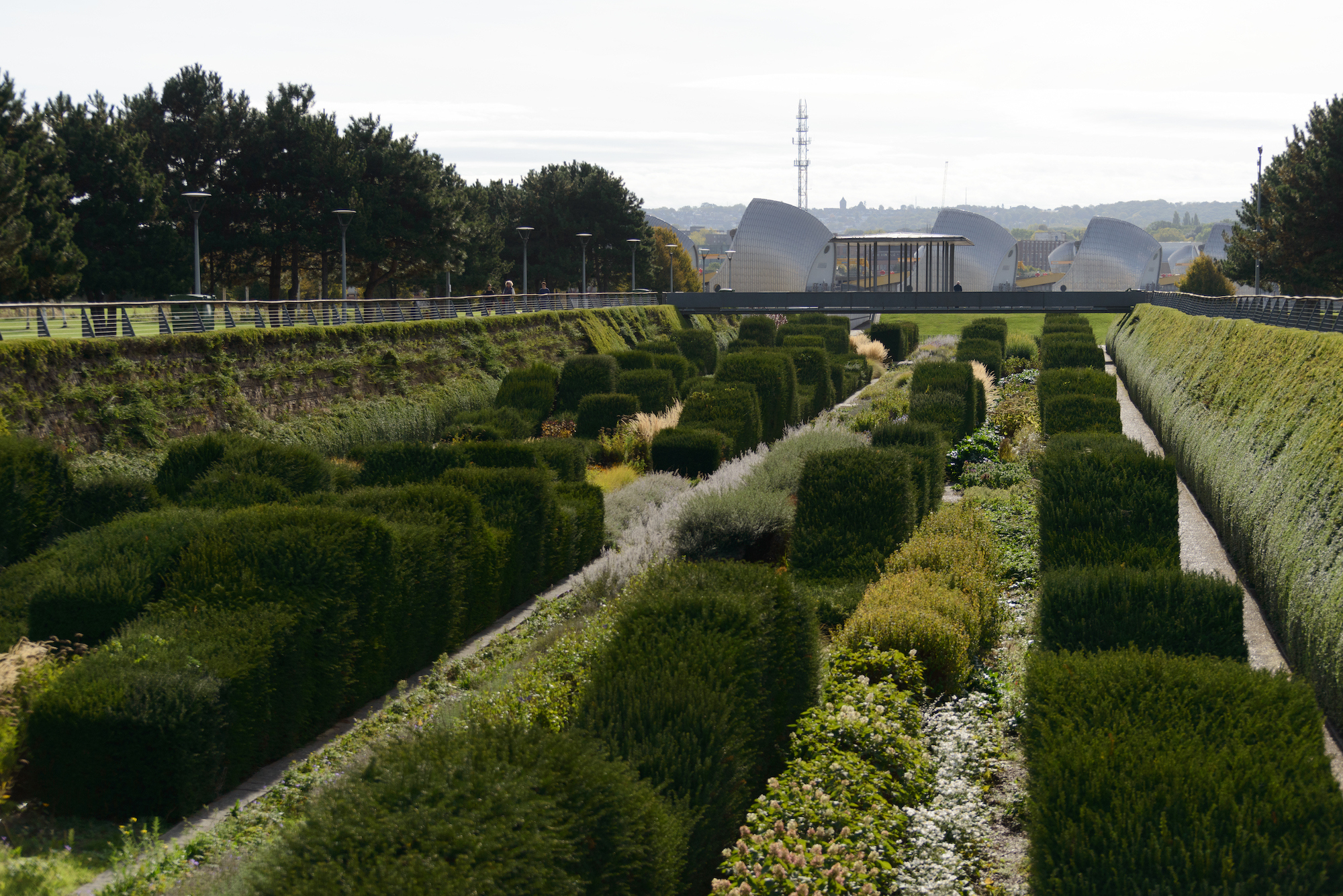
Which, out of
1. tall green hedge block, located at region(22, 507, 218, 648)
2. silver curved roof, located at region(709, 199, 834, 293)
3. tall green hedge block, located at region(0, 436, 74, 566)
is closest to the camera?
tall green hedge block, located at region(22, 507, 218, 648)

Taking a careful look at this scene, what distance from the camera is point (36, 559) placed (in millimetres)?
13344

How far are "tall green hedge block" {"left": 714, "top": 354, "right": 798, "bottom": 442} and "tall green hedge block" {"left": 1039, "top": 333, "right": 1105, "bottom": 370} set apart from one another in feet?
32.9

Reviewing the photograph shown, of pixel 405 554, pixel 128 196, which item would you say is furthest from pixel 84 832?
pixel 128 196

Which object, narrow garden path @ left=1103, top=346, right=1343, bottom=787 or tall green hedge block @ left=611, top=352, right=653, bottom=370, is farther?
tall green hedge block @ left=611, top=352, right=653, bottom=370

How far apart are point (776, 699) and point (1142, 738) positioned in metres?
3.21

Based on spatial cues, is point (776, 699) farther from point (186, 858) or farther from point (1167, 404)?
point (1167, 404)

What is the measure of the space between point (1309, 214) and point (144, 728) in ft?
157

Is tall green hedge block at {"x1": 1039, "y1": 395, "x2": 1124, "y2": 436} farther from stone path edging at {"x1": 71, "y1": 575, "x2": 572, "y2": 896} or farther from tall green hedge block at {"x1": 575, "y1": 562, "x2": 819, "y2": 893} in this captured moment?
tall green hedge block at {"x1": 575, "y1": 562, "x2": 819, "y2": 893}

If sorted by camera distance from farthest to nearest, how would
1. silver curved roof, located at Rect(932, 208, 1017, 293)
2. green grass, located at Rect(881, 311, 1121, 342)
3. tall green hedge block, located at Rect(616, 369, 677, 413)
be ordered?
silver curved roof, located at Rect(932, 208, 1017, 293) < green grass, located at Rect(881, 311, 1121, 342) < tall green hedge block, located at Rect(616, 369, 677, 413)

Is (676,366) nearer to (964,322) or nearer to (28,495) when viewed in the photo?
(28,495)

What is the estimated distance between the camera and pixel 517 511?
16.3m

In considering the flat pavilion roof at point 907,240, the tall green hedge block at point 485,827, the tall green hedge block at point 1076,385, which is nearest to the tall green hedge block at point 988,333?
the tall green hedge block at point 1076,385

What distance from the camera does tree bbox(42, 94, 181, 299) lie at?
139 ft

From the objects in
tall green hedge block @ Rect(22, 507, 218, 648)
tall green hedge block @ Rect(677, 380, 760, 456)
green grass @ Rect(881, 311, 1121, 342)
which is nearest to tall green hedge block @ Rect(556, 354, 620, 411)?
tall green hedge block @ Rect(677, 380, 760, 456)
